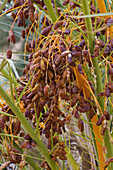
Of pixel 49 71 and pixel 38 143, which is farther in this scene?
pixel 38 143

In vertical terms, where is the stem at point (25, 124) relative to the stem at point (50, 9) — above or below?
below

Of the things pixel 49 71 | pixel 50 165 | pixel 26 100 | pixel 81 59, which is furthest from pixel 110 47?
pixel 50 165

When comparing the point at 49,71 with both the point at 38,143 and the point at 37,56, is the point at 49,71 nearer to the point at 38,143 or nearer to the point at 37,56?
the point at 37,56

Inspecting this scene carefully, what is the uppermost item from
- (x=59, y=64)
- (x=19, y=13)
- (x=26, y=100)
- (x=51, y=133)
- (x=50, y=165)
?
(x=19, y=13)

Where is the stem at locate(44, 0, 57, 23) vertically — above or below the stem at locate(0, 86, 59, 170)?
above

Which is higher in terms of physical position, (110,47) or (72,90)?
(110,47)

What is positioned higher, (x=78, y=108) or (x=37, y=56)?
(x=37, y=56)

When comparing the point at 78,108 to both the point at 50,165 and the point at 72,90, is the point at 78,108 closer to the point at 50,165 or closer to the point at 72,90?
the point at 72,90

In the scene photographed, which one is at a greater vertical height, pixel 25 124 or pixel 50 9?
pixel 50 9

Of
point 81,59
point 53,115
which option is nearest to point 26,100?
point 53,115
